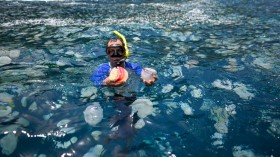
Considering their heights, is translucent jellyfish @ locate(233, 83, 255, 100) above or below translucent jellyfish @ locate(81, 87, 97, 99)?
below

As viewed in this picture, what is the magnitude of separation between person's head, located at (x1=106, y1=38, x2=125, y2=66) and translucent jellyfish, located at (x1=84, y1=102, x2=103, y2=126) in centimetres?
141

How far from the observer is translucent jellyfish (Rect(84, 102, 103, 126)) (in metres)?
5.24

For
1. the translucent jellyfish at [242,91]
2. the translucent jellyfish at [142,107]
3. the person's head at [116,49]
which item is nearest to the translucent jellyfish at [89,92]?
the person's head at [116,49]

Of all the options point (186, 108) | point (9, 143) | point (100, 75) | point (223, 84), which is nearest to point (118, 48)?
point (100, 75)

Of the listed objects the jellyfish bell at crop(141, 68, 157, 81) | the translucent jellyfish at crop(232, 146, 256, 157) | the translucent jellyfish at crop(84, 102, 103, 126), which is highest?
the jellyfish bell at crop(141, 68, 157, 81)

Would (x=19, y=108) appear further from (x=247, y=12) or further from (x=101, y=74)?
(x=247, y=12)

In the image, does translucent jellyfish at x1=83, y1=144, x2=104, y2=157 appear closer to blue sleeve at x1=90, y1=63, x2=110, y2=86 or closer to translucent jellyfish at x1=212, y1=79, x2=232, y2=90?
blue sleeve at x1=90, y1=63, x2=110, y2=86

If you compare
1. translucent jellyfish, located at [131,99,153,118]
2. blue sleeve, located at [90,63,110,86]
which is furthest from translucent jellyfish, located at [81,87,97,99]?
translucent jellyfish, located at [131,99,153,118]

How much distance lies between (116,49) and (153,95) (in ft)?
4.75

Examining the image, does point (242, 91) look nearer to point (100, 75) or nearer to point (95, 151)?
point (100, 75)

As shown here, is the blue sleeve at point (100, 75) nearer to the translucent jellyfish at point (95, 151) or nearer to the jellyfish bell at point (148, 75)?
the jellyfish bell at point (148, 75)

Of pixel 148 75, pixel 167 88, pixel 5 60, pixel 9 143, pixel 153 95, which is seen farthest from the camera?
pixel 5 60

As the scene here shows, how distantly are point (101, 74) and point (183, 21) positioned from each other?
9.53 meters

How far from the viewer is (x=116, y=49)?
652 centimetres
